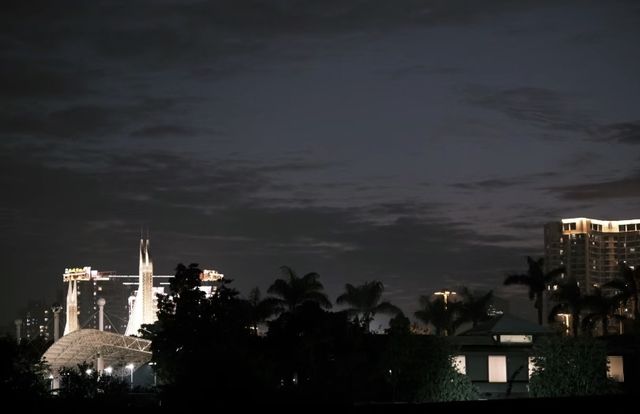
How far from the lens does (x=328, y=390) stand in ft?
194

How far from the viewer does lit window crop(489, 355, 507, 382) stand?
237 ft

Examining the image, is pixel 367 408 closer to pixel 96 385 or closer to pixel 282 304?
pixel 96 385

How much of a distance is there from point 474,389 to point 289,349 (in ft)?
35.4

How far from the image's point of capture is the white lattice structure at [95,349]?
298 feet

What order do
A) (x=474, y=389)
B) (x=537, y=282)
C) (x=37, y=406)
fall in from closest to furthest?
(x=37, y=406), (x=474, y=389), (x=537, y=282)

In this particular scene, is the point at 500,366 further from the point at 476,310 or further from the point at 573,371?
the point at 476,310

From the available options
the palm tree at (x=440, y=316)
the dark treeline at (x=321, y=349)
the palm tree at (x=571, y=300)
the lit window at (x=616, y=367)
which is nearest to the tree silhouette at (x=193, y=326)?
the dark treeline at (x=321, y=349)

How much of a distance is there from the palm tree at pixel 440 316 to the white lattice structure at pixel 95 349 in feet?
124

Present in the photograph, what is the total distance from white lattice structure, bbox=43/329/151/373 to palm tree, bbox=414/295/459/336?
37.9 metres

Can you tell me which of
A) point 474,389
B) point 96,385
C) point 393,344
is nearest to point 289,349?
point 393,344

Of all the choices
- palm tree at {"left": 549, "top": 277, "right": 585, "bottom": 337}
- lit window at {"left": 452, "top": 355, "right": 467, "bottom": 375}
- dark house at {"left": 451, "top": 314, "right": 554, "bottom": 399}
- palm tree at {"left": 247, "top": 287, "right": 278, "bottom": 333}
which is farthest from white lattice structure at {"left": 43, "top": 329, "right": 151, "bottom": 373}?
palm tree at {"left": 549, "top": 277, "right": 585, "bottom": 337}

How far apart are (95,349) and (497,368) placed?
37270 mm

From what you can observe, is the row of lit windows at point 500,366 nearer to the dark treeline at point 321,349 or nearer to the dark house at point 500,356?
the dark house at point 500,356

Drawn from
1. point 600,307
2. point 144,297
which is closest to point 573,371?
point 600,307
